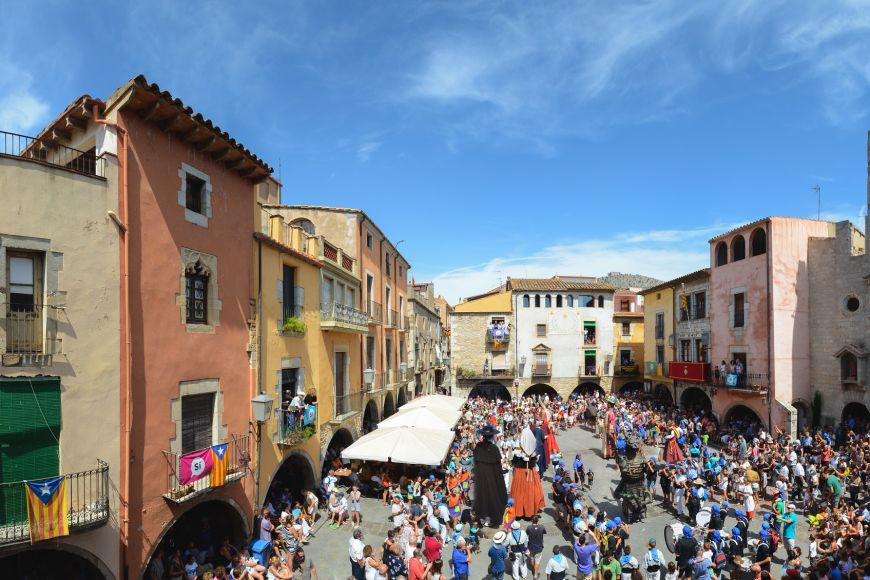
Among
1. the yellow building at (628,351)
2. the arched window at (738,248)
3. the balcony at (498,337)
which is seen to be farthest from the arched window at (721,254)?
the balcony at (498,337)

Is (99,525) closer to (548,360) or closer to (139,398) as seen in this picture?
(139,398)

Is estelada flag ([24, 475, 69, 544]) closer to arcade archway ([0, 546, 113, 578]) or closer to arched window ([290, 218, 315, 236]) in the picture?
arcade archway ([0, 546, 113, 578])

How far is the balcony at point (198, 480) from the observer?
9.80m

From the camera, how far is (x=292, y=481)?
1700 cm

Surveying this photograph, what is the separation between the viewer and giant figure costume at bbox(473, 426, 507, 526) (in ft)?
46.1

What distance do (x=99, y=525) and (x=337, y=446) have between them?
13496 millimetres

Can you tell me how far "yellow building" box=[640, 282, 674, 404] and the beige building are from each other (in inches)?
1299

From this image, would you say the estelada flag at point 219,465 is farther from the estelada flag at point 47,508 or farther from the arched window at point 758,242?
the arched window at point 758,242

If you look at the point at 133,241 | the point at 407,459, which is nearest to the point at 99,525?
the point at 133,241

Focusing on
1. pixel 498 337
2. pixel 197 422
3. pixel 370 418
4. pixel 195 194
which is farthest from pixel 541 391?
pixel 195 194

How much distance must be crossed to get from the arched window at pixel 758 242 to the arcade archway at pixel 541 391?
20960mm

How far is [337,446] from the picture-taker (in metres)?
21.2

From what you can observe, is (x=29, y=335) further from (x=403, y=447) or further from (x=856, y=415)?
(x=856, y=415)

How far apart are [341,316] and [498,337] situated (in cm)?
2546
